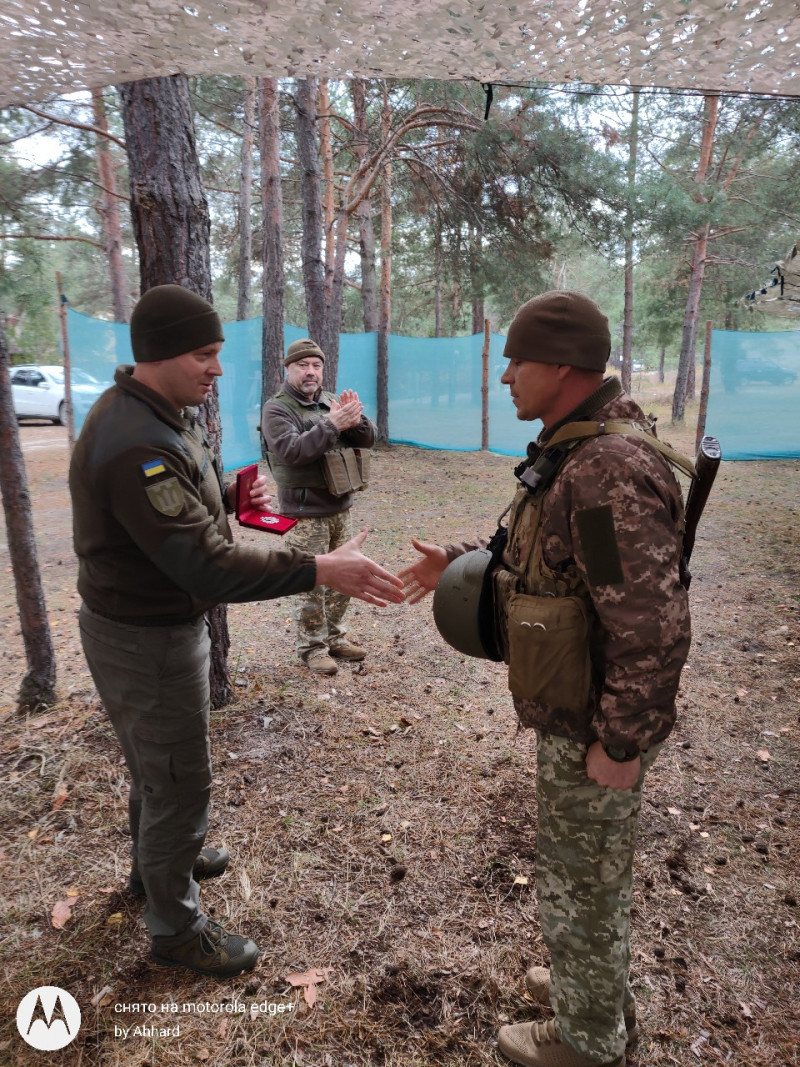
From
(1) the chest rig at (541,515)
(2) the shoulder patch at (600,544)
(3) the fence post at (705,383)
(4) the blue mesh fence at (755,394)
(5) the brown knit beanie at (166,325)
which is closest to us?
(2) the shoulder patch at (600,544)

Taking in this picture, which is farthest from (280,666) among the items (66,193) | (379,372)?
(66,193)

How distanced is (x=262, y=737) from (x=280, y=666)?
3.13 feet

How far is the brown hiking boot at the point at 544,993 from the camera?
6.74 ft

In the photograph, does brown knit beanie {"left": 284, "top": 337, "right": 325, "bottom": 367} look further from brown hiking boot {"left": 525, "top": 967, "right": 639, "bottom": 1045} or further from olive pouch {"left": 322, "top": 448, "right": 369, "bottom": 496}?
brown hiking boot {"left": 525, "top": 967, "right": 639, "bottom": 1045}

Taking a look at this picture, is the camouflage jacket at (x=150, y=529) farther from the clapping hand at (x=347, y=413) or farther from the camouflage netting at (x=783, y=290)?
the camouflage netting at (x=783, y=290)

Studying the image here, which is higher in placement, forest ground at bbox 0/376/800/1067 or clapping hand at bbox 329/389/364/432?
clapping hand at bbox 329/389/364/432

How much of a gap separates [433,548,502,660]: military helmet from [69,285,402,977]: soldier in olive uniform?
28cm

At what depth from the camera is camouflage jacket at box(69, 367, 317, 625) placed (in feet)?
6.06

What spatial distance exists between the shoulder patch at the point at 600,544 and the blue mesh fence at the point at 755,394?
1256cm

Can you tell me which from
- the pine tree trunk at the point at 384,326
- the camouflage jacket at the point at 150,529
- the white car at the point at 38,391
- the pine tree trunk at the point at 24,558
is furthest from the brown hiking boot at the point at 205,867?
the white car at the point at 38,391

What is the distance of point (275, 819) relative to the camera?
3.08 metres

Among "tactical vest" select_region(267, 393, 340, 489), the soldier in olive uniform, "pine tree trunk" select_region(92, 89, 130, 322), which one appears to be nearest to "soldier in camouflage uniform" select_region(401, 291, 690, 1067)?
the soldier in olive uniform

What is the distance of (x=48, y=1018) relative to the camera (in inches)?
82.9

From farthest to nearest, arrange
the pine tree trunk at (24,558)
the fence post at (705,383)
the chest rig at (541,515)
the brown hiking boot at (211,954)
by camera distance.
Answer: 1. the fence post at (705,383)
2. the pine tree trunk at (24,558)
3. the brown hiking boot at (211,954)
4. the chest rig at (541,515)
